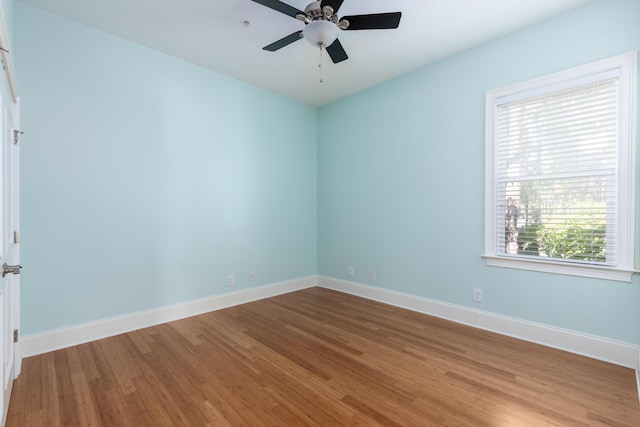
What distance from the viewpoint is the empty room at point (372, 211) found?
78.5 inches

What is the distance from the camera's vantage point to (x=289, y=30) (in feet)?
9.25

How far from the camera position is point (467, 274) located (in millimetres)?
3143

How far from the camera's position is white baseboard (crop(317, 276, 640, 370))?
2.31m

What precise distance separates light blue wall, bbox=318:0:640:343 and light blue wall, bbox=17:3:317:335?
107cm

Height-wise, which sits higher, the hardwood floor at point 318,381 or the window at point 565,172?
the window at point 565,172

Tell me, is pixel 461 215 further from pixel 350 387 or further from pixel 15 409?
pixel 15 409

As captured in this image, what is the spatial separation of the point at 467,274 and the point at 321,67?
289 cm

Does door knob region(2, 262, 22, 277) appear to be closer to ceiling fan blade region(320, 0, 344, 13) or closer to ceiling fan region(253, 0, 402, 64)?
ceiling fan region(253, 0, 402, 64)

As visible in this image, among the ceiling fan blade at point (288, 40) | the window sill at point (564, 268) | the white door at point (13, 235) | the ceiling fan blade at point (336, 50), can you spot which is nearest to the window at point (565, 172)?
Answer: the window sill at point (564, 268)

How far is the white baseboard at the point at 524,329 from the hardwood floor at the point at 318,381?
11 cm

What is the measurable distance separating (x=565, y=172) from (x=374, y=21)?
2.08 m

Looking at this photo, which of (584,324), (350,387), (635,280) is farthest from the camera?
(584,324)

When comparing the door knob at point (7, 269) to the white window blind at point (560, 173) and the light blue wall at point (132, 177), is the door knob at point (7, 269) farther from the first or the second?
the white window blind at point (560, 173)

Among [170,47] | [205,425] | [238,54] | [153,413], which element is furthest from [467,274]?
[170,47]
